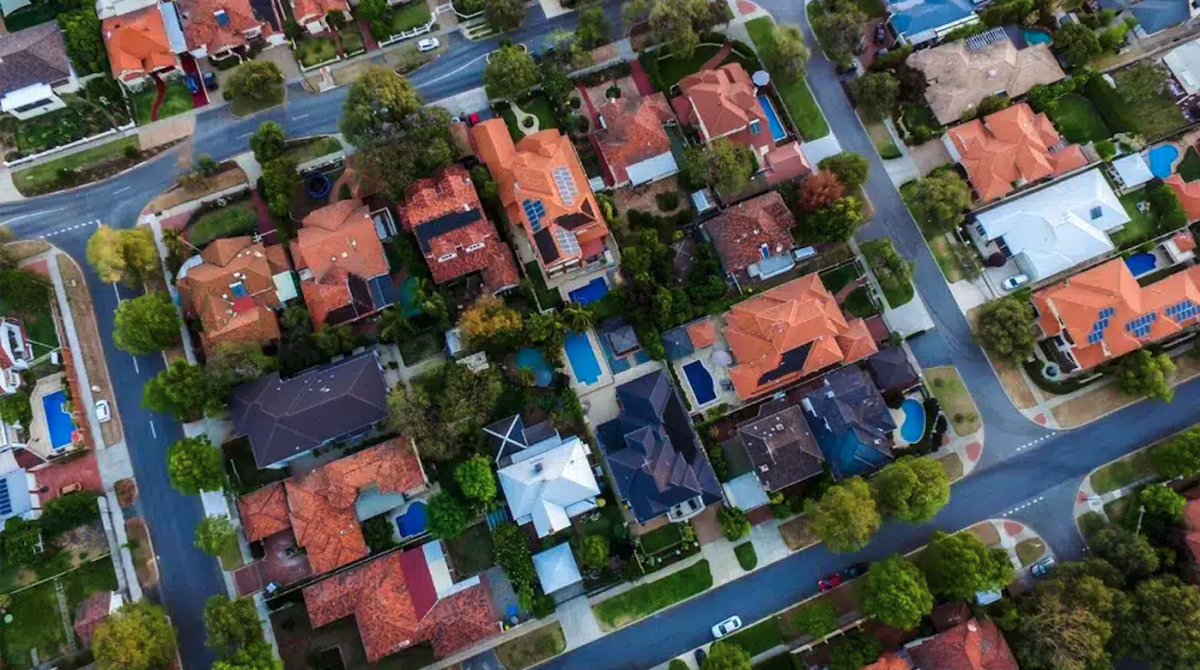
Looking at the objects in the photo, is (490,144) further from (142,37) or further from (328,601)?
(328,601)

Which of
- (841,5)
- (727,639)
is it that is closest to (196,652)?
(727,639)

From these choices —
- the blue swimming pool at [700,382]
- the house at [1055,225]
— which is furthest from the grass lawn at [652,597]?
the house at [1055,225]

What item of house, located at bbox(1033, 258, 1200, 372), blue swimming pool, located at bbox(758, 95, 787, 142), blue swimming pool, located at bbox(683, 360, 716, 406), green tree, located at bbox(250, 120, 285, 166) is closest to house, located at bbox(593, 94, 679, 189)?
blue swimming pool, located at bbox(758, 95, 787, 142)

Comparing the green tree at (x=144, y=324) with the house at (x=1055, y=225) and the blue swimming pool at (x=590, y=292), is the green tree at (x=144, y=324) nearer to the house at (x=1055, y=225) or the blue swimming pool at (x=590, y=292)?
the blue swimming pool at (x=590, y=292)

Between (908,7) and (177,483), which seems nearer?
(177,483)

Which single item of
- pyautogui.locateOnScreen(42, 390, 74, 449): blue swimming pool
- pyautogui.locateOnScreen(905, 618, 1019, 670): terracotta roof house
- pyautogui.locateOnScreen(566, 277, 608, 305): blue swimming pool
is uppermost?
pyautogui.locateOnScreen(42, 390, 74, 449): blue swimming pool

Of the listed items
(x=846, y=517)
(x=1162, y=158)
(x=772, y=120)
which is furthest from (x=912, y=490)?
(x=1162, y=158)

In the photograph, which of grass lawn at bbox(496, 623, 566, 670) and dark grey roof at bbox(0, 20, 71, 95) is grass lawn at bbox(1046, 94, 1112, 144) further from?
dark grey roof at bbox(0, 20, 71, 95)
